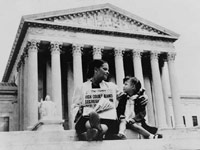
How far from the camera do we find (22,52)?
38375 millimetres

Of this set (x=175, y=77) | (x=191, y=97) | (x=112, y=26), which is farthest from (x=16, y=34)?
(x=191, y=97)

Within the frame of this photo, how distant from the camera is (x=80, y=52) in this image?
36.7 m

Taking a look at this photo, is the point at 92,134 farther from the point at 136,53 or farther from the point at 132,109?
the point at 136,53

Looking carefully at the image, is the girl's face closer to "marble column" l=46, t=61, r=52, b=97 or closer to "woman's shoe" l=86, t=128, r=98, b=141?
"woman's shoe" l=86, t=128, r=98, b=141

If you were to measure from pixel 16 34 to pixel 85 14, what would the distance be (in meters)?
8.44

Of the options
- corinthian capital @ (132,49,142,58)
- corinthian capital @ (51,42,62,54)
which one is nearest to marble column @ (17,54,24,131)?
corinthian capital @ (51,42,62,54)

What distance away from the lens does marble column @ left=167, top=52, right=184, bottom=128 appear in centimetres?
3928

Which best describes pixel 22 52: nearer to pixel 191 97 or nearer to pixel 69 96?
pixel 69 96

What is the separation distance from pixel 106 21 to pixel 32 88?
41.0 ft

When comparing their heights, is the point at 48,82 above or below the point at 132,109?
above

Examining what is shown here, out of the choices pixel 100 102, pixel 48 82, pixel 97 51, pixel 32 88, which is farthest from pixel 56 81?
pixel 100 102

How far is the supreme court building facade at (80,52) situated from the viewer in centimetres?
3466

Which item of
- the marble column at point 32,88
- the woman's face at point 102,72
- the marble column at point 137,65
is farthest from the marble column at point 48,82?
the woman's face at point 102,72

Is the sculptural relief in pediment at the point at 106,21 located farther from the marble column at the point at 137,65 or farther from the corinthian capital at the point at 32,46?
the corinthian capital at the point at 32,46
